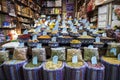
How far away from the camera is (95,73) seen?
1.55 m

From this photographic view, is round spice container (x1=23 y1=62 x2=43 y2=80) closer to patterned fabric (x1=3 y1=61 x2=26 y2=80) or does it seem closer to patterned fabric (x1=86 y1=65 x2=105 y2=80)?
patterned fabric (x1=3 y1=61 x2=26 y2=80)

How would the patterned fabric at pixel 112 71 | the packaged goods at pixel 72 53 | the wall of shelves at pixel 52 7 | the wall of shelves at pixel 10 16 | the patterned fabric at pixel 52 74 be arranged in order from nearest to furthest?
the patterned fabric at pixel 52 74
the patterned fabric at pixel 112 71
the packaged goods at pixel 72 53
the wall of shelves at pixel 10 16
the wall of shelves at pixel 52 7

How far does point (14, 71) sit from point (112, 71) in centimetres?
120

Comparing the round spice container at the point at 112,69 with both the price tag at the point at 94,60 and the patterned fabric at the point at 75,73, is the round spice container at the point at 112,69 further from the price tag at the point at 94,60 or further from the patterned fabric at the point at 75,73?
the patterned fabric at the point at 75,73

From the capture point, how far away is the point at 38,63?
1684mm

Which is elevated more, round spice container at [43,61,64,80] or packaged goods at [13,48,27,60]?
packaged goods at [13,48,27,60]

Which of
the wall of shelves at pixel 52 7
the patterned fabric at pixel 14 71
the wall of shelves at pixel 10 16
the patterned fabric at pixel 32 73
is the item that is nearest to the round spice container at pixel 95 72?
the patterned fabric at pixel 32 73

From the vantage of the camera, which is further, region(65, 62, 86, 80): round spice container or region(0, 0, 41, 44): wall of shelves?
region(0, 0, 41, 44): wall of shelves

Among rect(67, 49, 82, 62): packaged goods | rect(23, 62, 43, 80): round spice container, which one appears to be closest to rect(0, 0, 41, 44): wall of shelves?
rect(23, 62, 43, 80): round spice container

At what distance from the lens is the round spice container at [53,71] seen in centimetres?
147

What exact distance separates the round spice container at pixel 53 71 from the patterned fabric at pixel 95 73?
32 centimetres

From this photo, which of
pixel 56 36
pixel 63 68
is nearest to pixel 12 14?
pixel 56 36

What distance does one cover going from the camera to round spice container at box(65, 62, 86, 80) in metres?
1.52

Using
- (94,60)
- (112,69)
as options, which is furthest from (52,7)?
(112,69)
